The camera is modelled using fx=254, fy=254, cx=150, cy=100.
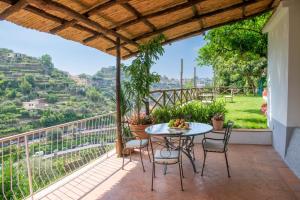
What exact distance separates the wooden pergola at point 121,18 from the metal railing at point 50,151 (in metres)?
0.53

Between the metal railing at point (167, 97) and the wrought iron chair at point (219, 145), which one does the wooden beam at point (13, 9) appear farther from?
the metal railing at point (167, 97)

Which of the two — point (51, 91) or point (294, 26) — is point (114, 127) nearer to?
point (51, 91)

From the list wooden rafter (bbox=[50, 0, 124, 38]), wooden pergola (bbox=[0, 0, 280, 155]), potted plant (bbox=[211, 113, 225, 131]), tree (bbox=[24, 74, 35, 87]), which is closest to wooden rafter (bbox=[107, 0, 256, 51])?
wooden pergola (bbox=[0, 0, 280, 155])

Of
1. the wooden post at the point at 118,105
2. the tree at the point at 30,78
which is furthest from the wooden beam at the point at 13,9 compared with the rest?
the tree at the point at 30,78

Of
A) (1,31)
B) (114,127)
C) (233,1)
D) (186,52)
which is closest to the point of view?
(233,1)

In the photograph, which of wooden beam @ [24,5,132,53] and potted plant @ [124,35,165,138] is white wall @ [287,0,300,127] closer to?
potted plant @ [124,35,165,138]

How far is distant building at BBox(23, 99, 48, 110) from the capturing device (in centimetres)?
689

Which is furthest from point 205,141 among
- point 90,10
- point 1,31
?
point 1,31

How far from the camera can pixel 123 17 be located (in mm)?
4414

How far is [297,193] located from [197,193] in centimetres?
132

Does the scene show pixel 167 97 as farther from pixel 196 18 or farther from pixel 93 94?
pixel 196 18

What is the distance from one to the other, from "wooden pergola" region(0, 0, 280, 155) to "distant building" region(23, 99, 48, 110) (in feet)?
9.43

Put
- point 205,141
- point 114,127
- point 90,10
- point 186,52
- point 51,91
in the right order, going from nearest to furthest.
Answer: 1. point 90,10
2. point 205,141
3. point 114,127
4. point 51,91
5. point 186,52

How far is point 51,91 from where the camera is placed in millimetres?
8062
